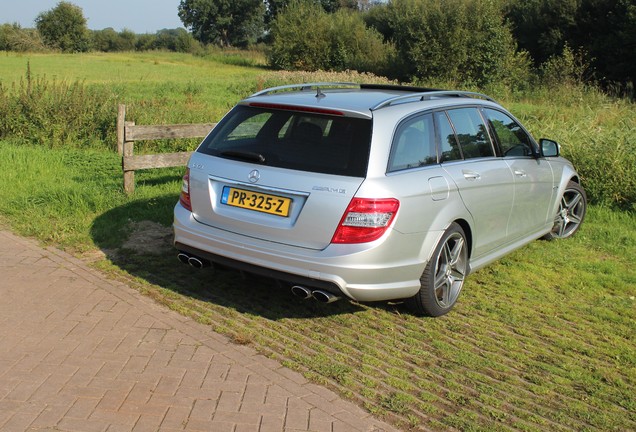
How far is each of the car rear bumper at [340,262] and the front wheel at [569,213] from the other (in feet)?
11.1

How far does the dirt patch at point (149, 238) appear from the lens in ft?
23.1

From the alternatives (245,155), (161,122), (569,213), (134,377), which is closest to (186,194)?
(245,155)

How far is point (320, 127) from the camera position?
17.0 feet

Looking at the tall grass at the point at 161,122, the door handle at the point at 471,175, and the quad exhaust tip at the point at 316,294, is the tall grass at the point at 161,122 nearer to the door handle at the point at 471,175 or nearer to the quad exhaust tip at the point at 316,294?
the door handle at the point at 471,175

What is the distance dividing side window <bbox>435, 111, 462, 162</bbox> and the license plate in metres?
1.44

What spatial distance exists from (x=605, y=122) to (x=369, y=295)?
10377 millimetres

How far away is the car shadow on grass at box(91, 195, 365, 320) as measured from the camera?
5.60m

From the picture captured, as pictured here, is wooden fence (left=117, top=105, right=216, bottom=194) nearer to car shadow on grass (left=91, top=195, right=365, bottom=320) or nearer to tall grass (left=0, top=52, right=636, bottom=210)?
car shadow on grass (left=91, top=195, right=365, bottom=320)

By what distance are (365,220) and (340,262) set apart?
1.11ft

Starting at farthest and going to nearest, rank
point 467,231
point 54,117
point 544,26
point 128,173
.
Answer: point 544,26, point 54,117, point 128,173, point 467,231

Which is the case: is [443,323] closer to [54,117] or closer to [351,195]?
[351,195]

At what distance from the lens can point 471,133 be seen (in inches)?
242

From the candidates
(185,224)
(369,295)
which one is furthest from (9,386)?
(369,295)

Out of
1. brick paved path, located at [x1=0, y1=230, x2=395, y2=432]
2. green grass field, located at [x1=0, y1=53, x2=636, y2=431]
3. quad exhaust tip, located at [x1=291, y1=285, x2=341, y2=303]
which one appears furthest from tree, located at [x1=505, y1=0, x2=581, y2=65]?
brick paved path, located at [x1=0, y1=230, x2=395, y2=432]
